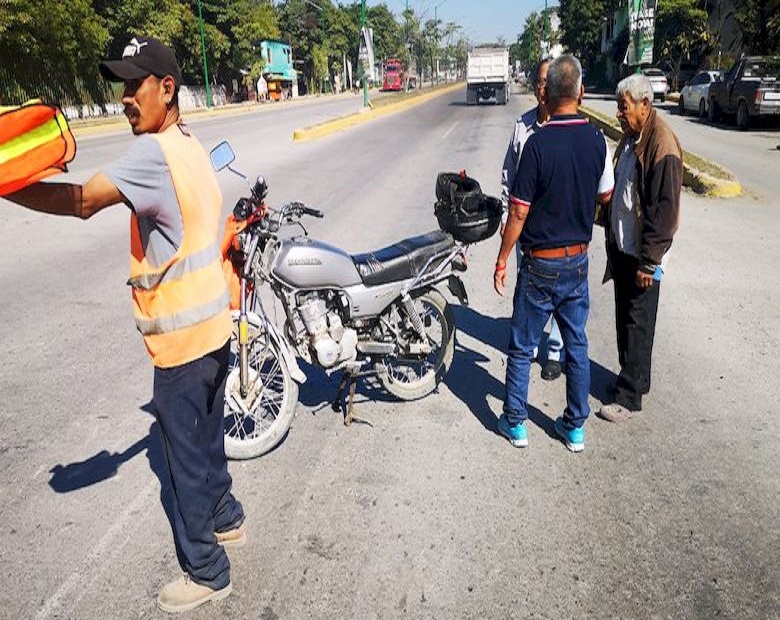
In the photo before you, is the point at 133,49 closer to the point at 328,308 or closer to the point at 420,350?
the point at 328,308

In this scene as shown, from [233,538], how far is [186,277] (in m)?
1.26

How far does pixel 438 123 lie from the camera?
25.1 meters

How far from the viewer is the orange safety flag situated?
66.0 inches

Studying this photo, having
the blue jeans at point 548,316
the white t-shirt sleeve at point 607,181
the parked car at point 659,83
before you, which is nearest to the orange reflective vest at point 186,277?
the blue jeans at point 548,316

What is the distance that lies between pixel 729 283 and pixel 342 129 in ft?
61.1

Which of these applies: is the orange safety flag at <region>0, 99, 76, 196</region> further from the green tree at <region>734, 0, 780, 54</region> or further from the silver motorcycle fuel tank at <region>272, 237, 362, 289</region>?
the green tree at <region>734, 0, 780, 54</region>

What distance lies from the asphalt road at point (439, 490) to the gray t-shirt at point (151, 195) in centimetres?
143

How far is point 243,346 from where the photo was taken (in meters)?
3.29

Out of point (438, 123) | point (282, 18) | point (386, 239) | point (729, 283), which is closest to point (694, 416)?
point (729, 283)

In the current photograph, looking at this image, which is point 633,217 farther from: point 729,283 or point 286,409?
point 729,283

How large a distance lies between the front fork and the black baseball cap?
4.59ft

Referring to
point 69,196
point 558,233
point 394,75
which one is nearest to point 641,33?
point 558,233

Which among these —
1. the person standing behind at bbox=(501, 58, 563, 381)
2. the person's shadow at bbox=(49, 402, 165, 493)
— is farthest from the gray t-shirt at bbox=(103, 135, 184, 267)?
the person standing behind at bbox=(501, 58, 563, 381)

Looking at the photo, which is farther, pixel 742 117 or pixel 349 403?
pixel 742 117
